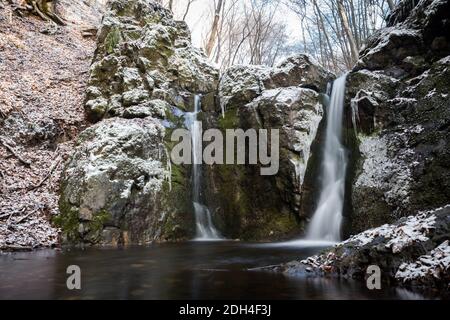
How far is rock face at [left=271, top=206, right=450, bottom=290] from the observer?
159 inches

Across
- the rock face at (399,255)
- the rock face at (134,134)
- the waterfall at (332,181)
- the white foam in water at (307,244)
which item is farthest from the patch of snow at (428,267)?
the rock face at (134,134)

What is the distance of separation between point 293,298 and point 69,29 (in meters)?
19.8

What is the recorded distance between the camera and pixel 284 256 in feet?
22.7

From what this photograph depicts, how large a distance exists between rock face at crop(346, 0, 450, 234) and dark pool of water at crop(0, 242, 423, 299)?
2.43 meters

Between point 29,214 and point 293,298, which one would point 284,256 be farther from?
point 29,214

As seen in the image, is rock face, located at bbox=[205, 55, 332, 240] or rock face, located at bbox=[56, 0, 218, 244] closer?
rock face, located at bbox=[56, 0, 218, 244]

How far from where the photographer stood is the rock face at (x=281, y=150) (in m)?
10.2

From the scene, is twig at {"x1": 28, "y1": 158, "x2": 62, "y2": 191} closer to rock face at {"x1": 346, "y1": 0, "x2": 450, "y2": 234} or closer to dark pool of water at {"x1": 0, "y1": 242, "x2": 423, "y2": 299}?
dark pool of water at {"x1": 0, "y1": 242, "x2": 423, "y2": 299}

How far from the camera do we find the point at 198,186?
11.4 meters

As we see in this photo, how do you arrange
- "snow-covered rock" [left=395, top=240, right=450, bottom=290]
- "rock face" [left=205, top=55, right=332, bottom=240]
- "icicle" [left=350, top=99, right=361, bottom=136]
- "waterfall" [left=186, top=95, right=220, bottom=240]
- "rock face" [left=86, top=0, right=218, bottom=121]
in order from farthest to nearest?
1. "rock face" [left=86, top=0, right=218, bottom=121]
2. "waterfall" [left=186, top=95, right=220, bottom=240]
3. "rock face" [left=205, top=55, right=332, bottom=240]
4. "icicle" [left=350, top=99, right=361, bottom=136]
5. "snow-covered rock" [left=395, top=240, right=450, bottom=290]

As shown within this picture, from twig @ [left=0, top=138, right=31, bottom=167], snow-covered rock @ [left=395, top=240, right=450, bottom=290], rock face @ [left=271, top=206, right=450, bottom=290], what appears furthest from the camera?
twig @ [left=0, top=138, right=31, bottom=167]

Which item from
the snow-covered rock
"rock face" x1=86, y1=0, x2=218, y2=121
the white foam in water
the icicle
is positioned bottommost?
the white foam in water

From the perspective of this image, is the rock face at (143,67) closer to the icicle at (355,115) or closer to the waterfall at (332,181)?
the waterfall at (332,181)

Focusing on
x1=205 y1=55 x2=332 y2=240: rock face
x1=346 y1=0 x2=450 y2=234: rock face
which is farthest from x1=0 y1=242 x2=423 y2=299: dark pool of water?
x1=205 y1=55 x2=332 y2=240: rock face
